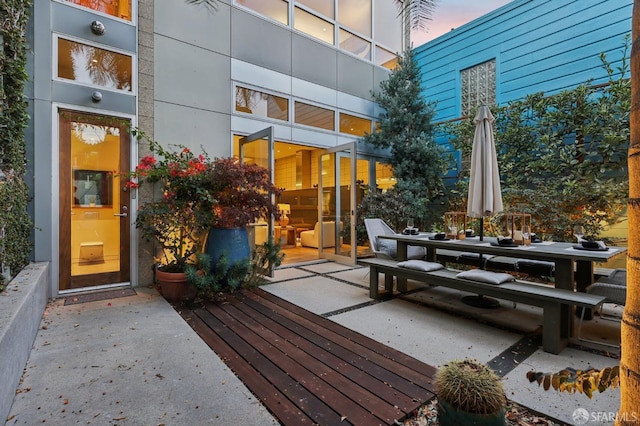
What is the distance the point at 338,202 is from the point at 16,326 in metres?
5.26

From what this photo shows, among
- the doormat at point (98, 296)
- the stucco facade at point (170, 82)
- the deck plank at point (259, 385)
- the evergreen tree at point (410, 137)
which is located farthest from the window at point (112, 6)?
the evergreen tree at point (410, 137)

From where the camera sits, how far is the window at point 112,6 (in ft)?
13.6

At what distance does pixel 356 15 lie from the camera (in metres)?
6.97

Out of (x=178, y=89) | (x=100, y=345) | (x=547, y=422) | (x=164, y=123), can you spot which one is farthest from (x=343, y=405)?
(x=178, y=89)

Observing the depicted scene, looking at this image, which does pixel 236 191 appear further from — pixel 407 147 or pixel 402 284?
pixel 407 147

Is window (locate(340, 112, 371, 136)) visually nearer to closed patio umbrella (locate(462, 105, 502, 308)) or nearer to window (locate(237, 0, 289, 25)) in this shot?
window (locate(237, 0, 289, 25))

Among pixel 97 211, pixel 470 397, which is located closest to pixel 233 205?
pixel 97 211

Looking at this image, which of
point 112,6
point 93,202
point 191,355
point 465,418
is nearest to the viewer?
point 465,418

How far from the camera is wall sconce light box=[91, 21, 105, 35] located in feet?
13.2

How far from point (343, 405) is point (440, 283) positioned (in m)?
1.82

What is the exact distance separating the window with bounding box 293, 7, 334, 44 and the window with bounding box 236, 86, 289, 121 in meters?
1.54

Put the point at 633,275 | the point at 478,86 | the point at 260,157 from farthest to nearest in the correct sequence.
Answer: the point at 478,86 < the point at 260,157 < the point at 633,275

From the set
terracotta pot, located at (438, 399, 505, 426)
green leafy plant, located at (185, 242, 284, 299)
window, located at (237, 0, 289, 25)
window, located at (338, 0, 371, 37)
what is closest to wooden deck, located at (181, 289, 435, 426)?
terracotta pot, located at (438, 399, 505, 426)

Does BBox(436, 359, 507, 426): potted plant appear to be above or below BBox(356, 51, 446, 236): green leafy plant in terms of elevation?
below
